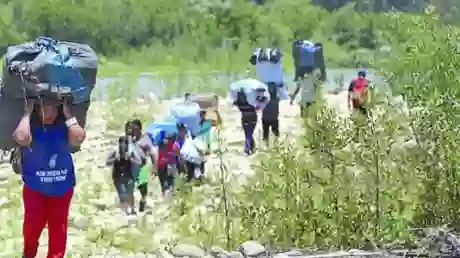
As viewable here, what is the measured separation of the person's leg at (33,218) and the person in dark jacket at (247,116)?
3366 mm

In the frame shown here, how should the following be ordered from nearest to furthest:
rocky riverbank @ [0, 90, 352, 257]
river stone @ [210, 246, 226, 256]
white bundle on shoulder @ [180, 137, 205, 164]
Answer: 1. river stone @ [210, 246, 226, 256]
2. rocky riverbank @ [0, 90, 352, 257]
3. white bundle on shoulder @ [180, 137, 205, 164]

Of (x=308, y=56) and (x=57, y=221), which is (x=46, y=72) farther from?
(x=308, y=56)

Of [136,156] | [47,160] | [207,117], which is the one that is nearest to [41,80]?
[47,160]

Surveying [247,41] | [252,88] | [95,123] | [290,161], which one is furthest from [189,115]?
[247,41]

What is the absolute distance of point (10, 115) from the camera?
3.68m

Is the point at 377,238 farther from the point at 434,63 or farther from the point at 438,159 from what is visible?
the point at 434,63

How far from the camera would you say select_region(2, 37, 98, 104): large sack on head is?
3588 millimetres

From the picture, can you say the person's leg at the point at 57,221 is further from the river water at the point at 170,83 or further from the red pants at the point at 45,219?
the river water at the point at 170,83

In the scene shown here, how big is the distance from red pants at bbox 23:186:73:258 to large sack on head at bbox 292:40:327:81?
4.95 m

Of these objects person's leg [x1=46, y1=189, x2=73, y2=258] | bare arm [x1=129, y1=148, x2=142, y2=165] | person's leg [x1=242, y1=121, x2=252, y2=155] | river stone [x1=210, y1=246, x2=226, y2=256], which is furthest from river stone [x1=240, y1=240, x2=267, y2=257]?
person's leg [x1=242, y1=121, x2=252, y2=155]

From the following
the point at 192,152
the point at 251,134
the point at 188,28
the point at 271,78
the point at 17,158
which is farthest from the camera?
the point at 188,28

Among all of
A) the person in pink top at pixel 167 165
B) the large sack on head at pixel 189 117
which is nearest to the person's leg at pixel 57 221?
the person in pink top at pixel 167 165

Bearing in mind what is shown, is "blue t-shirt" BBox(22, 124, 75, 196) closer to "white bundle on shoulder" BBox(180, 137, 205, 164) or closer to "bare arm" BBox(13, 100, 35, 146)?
"bare arm" BBox(13, 100, 35, 146)

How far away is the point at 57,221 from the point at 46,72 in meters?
0.59
